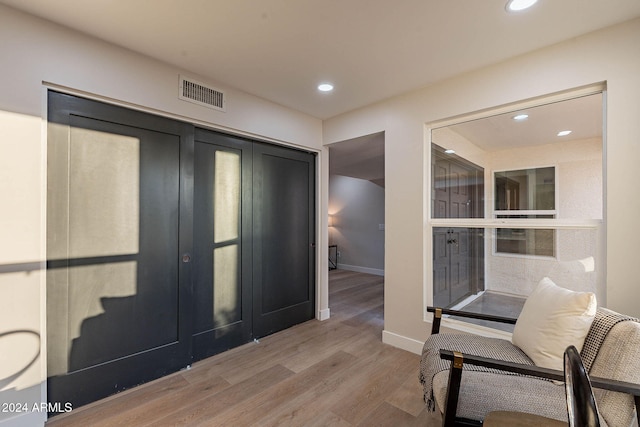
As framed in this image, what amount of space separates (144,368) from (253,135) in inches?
90.4

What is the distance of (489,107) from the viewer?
2.36 m

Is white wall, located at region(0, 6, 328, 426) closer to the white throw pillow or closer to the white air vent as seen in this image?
the white air vent

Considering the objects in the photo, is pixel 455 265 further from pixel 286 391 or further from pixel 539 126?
pixel 286 391

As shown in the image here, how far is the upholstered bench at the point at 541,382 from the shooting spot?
118cm

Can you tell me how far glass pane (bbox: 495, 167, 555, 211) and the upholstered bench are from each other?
1018 mm

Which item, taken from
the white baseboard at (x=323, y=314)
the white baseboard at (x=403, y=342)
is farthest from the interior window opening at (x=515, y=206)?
the white baseboard at (x=323, y=314)

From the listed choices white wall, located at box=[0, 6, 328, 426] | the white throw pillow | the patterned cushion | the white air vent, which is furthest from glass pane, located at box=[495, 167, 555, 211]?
white wall, located at box=[0, 6, 328, 426]

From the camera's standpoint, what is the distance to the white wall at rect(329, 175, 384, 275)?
22.0 feet

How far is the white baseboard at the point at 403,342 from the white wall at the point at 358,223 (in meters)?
3.60

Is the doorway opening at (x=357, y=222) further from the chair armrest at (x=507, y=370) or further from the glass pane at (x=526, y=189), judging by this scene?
the chair armrest at (x=507, y=370)

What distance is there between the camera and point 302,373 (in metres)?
2.39

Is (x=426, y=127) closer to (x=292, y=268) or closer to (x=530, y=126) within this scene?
(x=530, y=126)

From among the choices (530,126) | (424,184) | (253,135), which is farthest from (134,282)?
(530,126)

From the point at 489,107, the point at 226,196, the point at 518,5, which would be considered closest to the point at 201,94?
the point at 226,196
